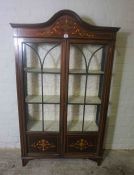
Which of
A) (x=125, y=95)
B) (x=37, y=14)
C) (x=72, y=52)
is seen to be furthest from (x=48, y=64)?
(x=125, y=95)

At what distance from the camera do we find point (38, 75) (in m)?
2.06

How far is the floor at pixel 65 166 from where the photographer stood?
2.01m

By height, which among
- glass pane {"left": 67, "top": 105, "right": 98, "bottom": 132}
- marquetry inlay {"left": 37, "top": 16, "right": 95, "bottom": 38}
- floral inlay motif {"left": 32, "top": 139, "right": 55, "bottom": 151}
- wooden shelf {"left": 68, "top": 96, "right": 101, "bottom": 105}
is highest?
marquetry inlay {"left": 37, "top": 16, "right": 95, "bottom": 38}

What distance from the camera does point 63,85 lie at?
5.83 ft

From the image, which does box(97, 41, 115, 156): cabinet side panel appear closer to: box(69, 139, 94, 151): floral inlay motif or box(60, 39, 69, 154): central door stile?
box(69, 139, 94, 151): floral inlay motif

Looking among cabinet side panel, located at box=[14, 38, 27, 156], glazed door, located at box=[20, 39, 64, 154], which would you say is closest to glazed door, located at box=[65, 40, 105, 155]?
glazed door, located at box=[20, 39, 64, 154]

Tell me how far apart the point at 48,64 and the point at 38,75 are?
0.62 feet

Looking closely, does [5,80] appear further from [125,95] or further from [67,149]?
[125,95]

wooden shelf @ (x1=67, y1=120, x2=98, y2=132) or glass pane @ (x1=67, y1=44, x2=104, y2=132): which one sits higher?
glass pane @ (x1=67, y1=44, x2=104, y2=132)

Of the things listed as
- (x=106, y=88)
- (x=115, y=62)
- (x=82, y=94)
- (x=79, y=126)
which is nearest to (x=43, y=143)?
(x=79, y=126)

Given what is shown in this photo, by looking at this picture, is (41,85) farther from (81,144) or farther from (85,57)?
(81,144)

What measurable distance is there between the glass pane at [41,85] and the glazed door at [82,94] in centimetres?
18

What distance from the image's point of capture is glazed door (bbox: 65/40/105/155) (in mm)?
1948

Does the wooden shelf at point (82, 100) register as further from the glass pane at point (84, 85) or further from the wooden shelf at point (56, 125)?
the wooden shelf at point (56, 125)
